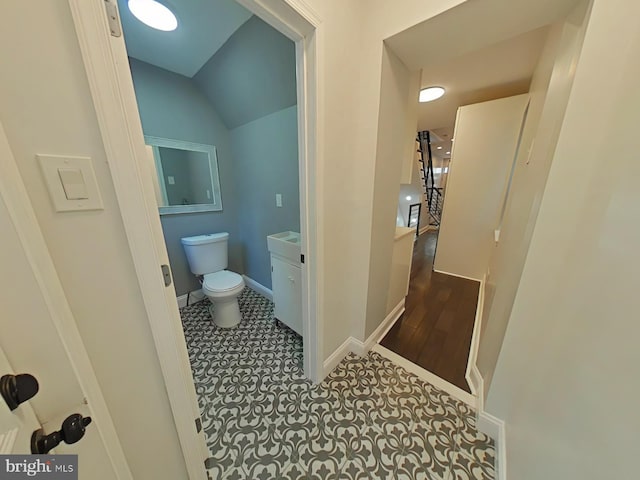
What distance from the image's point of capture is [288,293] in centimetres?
176

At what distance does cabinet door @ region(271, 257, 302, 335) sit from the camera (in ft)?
5.46

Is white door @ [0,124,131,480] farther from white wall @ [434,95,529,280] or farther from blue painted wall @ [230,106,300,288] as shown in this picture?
white wall @ [434,95,529,280]

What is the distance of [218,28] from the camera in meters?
1.44

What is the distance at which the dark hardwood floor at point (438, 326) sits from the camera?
1637 millimetres

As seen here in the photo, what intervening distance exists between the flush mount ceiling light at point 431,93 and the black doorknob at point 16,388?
3.33 meters

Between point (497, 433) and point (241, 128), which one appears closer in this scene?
point (497, 433)

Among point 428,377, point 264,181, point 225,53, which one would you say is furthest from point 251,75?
point 428,377

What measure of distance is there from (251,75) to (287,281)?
5.58 ft

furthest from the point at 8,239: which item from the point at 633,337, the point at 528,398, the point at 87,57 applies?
the point at 528,398

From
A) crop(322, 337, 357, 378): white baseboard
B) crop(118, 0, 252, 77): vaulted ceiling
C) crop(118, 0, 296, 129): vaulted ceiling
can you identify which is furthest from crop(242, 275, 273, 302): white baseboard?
crop(118, 0, 252, 77): vaulted ceiling

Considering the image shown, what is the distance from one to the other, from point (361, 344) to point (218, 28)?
8.22 feet

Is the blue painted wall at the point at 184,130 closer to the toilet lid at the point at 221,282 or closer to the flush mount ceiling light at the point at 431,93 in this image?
the toilet lid at the point at 221,282

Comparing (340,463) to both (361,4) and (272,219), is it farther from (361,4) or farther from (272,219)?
(361,4)

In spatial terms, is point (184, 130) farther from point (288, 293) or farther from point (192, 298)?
point (288, 293)
